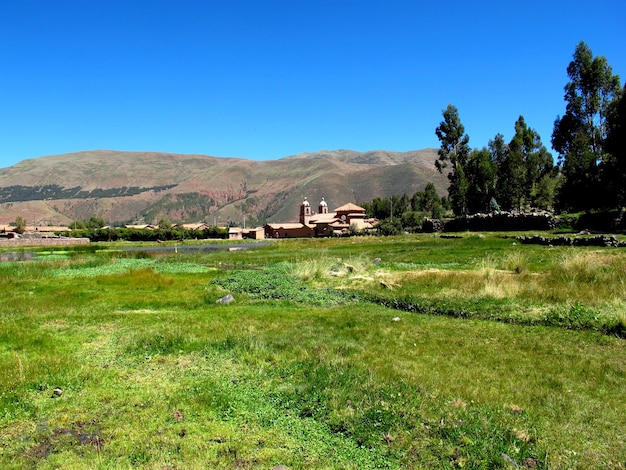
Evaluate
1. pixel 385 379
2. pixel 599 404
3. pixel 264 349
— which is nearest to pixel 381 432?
pixel 385 379

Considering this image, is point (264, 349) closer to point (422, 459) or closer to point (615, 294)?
point (422, 459)

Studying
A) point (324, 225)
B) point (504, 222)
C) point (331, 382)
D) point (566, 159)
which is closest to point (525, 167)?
point (566, 159)

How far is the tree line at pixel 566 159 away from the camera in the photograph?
44875 mm

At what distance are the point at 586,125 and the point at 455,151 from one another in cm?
1969

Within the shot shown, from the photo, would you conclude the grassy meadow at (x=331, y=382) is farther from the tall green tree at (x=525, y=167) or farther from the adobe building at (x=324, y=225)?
the adobe building at (x=324, y=225)

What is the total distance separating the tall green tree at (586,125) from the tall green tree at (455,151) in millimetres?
15543

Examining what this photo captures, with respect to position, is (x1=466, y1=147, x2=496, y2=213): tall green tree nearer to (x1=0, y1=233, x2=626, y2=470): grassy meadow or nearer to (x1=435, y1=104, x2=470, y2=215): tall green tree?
(x1=435, y1=104, x2=470, y2=215): tall green tree

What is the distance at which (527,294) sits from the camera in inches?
624

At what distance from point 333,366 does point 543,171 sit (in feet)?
265

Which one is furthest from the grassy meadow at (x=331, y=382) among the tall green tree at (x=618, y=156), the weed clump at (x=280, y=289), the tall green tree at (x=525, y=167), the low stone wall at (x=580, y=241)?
the tall green tree at (x=525, y=167)

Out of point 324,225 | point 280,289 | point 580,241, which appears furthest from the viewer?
point 324,225

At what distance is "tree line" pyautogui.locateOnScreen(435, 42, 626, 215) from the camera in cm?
4488

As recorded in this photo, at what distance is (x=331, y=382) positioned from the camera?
8.10 meters

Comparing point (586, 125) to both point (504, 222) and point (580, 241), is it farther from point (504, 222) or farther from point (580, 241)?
point (580, 241)
